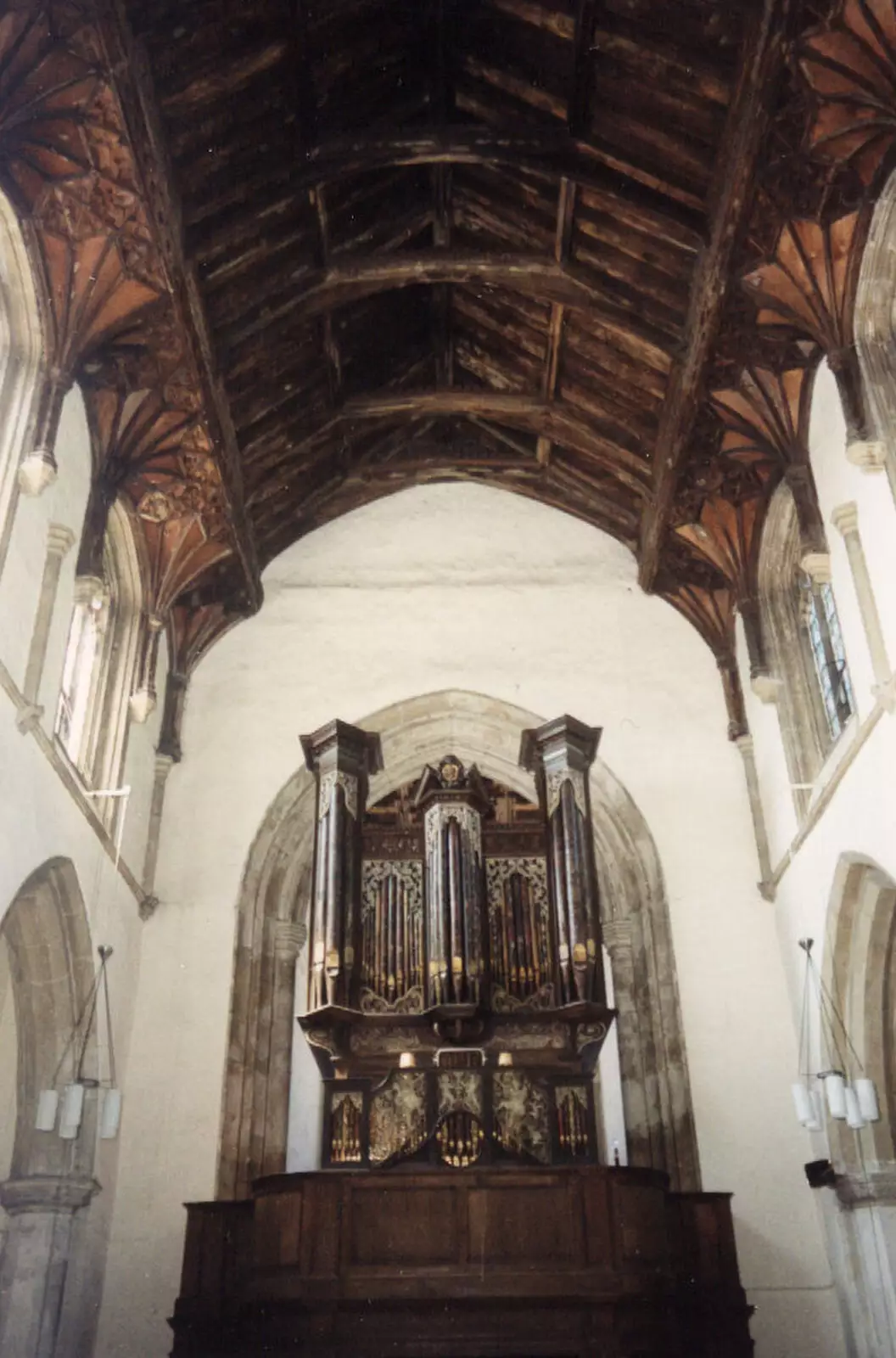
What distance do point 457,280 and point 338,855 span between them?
16.9 ft

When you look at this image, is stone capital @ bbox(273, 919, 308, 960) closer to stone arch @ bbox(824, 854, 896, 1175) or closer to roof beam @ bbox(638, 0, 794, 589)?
stone arch @ bbox(824, 854, 896, 1175)

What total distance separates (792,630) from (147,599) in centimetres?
592

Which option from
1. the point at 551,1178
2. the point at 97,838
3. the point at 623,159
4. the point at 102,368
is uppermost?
the point at 623,159

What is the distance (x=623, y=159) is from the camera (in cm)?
918

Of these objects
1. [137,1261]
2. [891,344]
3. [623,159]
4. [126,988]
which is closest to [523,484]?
[623,159]

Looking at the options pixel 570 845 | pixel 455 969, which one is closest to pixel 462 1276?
pixel 455 969

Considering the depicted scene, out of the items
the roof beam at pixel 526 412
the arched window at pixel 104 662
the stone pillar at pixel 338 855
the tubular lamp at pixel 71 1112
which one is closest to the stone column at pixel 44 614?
the arched window at pixel 104 662

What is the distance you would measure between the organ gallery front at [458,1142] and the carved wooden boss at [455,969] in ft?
0.06

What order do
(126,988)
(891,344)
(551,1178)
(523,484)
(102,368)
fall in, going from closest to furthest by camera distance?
(891,344) → (551,1178) → (102,368) → (126,988) → (523,484)

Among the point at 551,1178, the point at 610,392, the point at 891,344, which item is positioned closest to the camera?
the point at 891,344

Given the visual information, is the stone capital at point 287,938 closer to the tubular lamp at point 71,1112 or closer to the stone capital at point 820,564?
the tubular lamp at point 71,1112

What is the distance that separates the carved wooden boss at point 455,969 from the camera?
953cm

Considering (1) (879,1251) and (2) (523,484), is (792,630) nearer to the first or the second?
(2) (523,484)

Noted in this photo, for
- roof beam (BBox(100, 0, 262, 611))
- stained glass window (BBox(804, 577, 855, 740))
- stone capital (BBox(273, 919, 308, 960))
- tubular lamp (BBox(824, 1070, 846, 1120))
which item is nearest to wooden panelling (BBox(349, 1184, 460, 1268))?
tubular lamp (BBox(824, 1070, 846, 1120))
